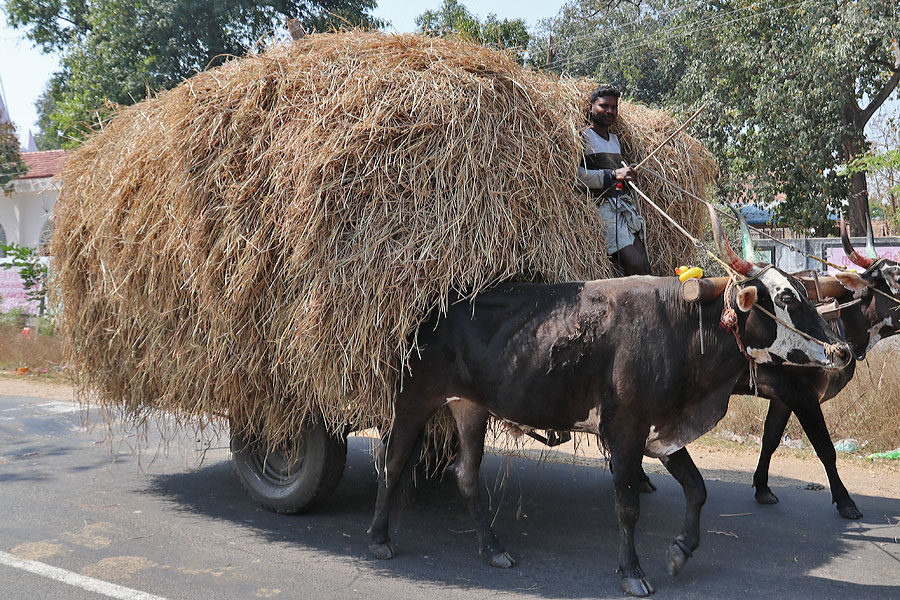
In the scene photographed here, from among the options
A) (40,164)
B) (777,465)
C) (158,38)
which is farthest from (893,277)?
(40,164)

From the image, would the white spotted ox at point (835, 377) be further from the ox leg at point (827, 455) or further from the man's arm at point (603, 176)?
the man's arm at point (603, 176)

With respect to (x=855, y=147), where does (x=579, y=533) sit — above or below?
below

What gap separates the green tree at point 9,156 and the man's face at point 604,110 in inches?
719

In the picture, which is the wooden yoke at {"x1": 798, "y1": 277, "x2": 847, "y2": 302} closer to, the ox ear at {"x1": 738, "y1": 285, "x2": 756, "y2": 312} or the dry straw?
the dry straw

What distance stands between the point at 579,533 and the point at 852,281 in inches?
99.3

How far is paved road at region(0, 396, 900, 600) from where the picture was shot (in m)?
3.87

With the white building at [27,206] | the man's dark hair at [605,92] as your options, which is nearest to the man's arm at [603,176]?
the man's dark hair at [605,92]

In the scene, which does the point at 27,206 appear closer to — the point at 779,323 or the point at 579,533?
the point at 579,533

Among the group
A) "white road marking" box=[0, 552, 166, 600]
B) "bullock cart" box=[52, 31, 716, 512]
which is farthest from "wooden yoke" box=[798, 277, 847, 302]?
"white road marking" box=[0, 552, 166, 600]

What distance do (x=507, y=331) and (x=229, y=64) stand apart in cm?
261

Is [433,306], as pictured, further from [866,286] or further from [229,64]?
[866,286]

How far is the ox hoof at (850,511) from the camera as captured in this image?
4.95 meters

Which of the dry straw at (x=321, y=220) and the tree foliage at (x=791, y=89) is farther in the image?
the tree foliage at (x=791, y=89)

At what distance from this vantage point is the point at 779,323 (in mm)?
3855
